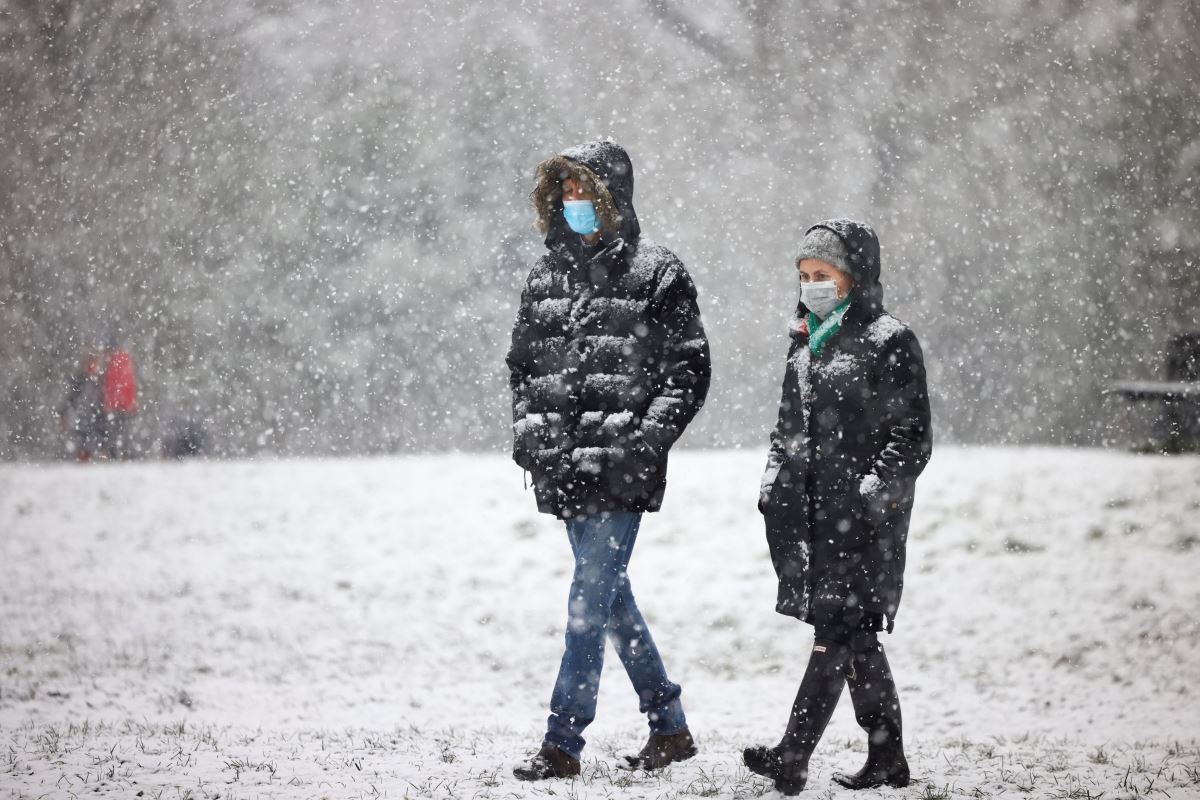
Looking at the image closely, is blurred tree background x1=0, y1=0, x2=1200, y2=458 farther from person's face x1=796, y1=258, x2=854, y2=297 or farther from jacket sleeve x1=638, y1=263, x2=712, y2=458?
person's face x1=796, y1=258, x2=854, y2=297

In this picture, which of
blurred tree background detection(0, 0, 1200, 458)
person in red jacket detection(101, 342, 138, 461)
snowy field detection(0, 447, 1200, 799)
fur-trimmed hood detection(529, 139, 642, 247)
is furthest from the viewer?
blurred tree background detection(0, 0, 1200, 458)

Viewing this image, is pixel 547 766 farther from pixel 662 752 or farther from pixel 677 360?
pixel 677 360

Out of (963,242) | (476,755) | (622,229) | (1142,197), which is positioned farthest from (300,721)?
(1142,197)

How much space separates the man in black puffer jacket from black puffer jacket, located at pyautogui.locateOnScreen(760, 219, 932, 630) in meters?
0.44

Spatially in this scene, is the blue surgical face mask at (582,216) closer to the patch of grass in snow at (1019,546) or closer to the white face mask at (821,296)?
the white face mask at (821,296)

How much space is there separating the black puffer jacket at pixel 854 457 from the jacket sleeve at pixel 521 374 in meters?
0.95

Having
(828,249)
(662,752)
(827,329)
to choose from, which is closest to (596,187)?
(828,249)

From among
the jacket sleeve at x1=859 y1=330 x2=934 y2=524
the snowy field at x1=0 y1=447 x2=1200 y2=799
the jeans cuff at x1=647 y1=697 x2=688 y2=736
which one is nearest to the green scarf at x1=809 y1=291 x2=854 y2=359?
the jacket sleeve at x1=859 y1=330 x2=934 y2=524

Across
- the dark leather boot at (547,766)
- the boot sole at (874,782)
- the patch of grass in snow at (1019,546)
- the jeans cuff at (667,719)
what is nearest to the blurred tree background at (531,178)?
the patch of grass in snow at (1019,546)

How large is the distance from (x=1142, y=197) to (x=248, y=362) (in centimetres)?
1556

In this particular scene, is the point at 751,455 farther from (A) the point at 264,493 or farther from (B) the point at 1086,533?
(A) the point at 264,493

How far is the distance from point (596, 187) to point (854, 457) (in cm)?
136

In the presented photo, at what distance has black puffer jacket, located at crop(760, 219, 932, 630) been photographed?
4148mm

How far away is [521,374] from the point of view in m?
4.72
